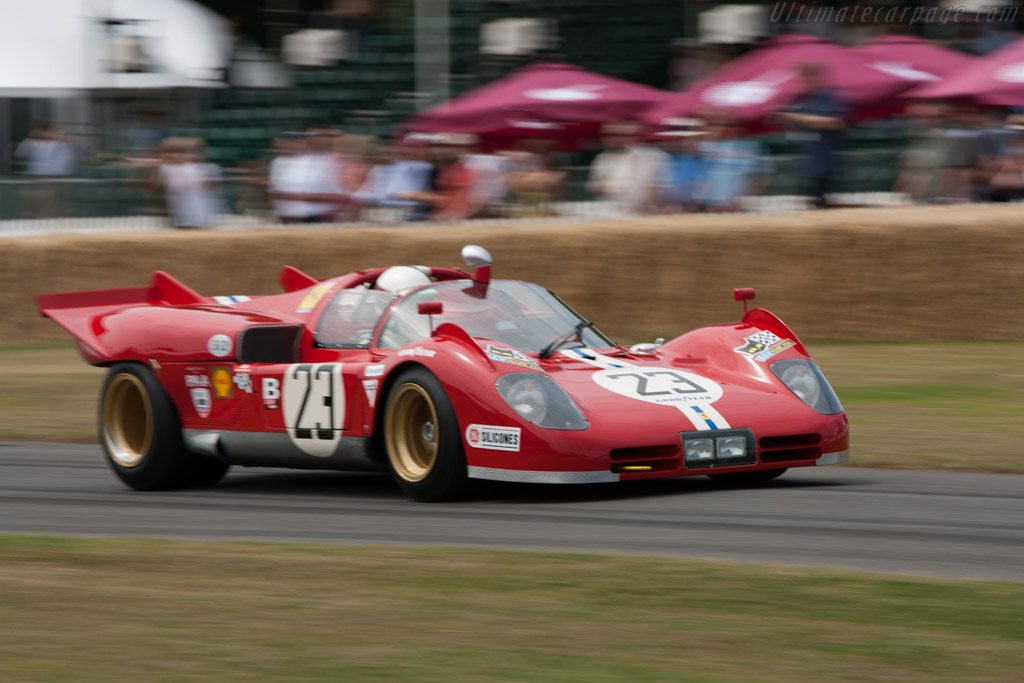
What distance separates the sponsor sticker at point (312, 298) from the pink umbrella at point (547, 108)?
8782 mm

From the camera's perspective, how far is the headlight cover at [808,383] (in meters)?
7.06

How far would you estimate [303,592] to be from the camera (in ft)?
15.6

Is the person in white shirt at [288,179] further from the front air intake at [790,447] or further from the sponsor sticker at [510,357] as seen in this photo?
the front air intake at [790,447]

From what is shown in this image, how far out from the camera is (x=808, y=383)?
7.18 m

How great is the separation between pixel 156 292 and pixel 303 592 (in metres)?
4.39

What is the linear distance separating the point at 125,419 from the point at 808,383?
360cm

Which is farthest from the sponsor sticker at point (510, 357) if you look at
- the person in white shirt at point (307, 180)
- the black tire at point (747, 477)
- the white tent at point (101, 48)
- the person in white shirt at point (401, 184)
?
the white tent at point (101, 48)

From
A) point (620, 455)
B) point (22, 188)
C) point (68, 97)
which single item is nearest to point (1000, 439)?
point (620, 455)

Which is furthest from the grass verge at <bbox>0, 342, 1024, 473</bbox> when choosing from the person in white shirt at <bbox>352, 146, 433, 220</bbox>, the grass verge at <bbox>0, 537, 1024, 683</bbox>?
the grass verge at <bbox>0, 537, 1024, 683</bbox>

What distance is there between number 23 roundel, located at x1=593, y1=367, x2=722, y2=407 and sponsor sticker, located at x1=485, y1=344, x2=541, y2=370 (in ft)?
1.22

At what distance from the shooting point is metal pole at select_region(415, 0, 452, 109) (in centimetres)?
2010

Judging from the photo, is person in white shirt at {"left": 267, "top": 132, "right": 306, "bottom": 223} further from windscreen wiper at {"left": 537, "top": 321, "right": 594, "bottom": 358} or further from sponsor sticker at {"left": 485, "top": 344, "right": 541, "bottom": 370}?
sponsor sticker at {"left": 485, "top": 344, "right": 541, "bottom": 370}

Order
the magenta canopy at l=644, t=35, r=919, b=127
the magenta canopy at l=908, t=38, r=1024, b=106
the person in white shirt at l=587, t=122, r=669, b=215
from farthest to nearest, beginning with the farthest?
the magenta canopy at l=644, t=35, r=919, b=127 < the person in white shirt at l=587, t=122, r=669, b=215 < the magenta canopy at l=908, t=38, r=1024, b=106

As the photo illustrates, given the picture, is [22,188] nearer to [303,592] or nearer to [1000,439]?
[1000,439]
